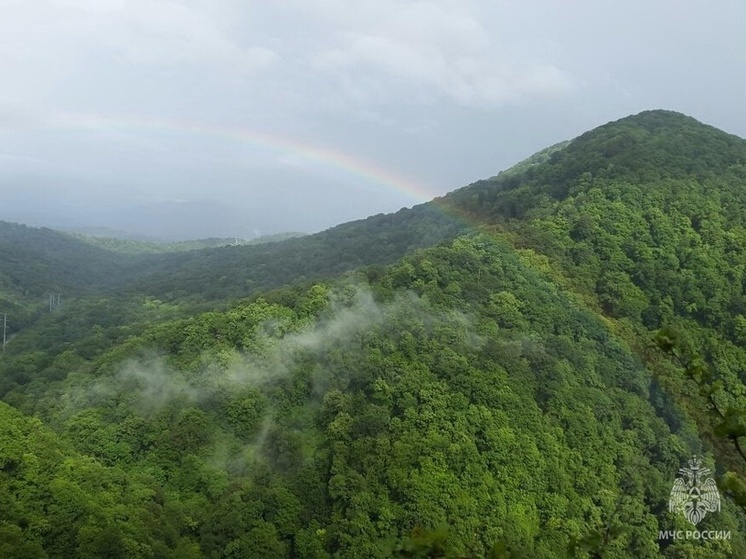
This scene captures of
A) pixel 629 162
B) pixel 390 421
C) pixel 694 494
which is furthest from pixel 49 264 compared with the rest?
pixel 694 494

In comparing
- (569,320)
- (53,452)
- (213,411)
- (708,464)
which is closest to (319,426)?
(213,411)

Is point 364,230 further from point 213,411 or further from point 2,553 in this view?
point 2,553

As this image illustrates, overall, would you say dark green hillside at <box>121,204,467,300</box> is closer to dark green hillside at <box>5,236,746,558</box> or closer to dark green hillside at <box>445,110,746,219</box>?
dark green hillside at <box>445,110,746,219</box>

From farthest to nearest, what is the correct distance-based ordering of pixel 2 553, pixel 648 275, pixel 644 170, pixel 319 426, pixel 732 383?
pixel 644 170 → pixel 648 275 → pixel 732 383 → pixel 319 426 → pixel 2 553

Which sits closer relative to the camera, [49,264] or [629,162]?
[629,162]

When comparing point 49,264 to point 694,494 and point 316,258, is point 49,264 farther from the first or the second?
point 694,494
